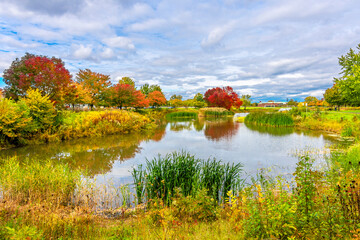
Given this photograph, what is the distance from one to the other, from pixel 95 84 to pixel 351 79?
103ft

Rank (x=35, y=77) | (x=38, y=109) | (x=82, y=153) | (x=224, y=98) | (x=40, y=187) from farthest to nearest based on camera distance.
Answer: (x=224, y=98), (x=35, y=77), (x=38, y=109), (x=82, y=153), (x=40, y=187)

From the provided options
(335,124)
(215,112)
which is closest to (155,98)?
(215,112)

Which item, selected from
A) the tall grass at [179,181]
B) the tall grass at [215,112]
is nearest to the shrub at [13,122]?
the tall grass at [179,181]

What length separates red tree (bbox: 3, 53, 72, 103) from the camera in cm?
1496

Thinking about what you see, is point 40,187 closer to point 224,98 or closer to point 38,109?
point 38,109

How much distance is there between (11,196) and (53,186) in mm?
869

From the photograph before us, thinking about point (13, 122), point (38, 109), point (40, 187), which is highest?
point (38, 109)

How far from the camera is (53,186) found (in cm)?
508

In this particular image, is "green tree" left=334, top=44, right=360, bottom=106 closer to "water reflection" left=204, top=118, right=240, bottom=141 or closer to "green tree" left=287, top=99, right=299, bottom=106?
"water reflection" left=204, top=118, right=240, bottom=141

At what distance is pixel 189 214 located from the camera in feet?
14.4

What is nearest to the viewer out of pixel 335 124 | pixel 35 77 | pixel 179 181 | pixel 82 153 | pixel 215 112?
pixel 179 181

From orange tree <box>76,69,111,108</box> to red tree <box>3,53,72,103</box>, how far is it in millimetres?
9867

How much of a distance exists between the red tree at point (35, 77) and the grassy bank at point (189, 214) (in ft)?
38.9

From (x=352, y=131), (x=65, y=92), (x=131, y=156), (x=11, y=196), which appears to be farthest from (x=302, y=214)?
(x=65, y=92)
